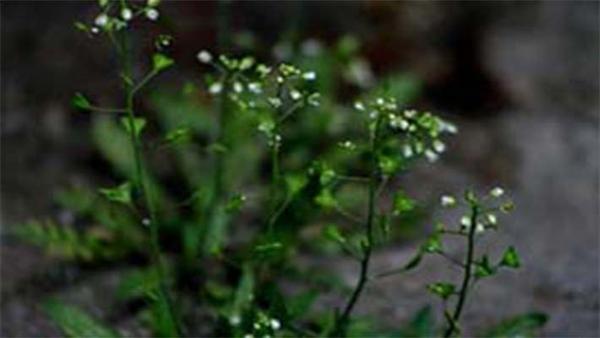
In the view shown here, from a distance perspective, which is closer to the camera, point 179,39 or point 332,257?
point 332,257


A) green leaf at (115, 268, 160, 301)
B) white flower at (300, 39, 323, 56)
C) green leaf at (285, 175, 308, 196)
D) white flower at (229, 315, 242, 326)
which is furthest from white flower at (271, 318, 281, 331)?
white flower at (300, 39, 323, 56)

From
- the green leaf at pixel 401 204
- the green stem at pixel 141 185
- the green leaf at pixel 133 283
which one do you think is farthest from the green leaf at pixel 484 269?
the green leaf at pixel 133 283

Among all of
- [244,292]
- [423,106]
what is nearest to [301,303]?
[244,292]

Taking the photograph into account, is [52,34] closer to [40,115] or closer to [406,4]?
[40,115]

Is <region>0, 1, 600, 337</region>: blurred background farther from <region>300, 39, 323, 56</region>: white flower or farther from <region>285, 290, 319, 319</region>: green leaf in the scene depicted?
<region>285, 290, 319, 319</region>: green leaf

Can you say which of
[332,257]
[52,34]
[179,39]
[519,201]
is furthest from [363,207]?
[52,34]

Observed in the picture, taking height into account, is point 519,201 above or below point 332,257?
above
